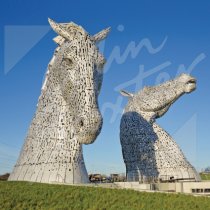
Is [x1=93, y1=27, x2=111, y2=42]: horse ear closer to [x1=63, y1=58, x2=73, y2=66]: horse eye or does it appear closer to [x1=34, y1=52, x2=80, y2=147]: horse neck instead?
[x1=63, y1=58, x2=73, y2=66]: horse eye

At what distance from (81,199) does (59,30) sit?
5044 mm

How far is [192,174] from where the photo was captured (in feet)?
68.9

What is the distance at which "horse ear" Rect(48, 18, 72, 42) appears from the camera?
1251 centimetres

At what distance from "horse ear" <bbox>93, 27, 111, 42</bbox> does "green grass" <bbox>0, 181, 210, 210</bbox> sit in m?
4.44

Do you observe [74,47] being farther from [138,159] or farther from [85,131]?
[138,159]

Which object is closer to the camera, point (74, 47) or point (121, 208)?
point (121, 208)

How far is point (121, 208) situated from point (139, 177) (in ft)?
38.9

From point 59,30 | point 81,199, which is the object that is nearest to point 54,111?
point 59,30

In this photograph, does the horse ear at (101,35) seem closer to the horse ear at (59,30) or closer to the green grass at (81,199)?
the horse ear at (59,30)

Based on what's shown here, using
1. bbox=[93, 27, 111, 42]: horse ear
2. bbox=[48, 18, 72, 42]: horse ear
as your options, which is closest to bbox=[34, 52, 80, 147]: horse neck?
bbox=[48, 18, 72, 42]: horse ear

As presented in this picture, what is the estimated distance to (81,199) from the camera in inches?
413

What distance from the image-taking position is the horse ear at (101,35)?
1290cm

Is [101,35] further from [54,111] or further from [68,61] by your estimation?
[54,111]

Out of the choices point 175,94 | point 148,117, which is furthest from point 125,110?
point 175,94
